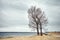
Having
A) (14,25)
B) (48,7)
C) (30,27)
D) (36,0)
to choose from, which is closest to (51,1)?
(48,7)

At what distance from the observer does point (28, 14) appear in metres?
3.01

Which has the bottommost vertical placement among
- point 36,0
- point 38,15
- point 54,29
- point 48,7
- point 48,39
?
point 48,39

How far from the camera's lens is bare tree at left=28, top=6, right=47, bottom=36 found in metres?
3.01

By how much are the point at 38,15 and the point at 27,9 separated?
334mm

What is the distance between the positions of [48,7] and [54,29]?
2.02 feet

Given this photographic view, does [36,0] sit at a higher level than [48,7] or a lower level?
higher

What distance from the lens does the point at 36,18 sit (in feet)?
9.97

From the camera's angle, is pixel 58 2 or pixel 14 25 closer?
pixel 14 25

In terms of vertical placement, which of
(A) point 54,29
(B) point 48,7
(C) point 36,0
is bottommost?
(A) point 54,29

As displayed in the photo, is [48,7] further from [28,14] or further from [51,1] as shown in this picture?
[28,14]

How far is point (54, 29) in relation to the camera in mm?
3004

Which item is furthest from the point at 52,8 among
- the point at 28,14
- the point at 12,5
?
the point at 12,5

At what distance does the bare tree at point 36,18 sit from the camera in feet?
9.87

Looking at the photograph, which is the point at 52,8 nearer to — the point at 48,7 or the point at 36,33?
the point at 48,7
